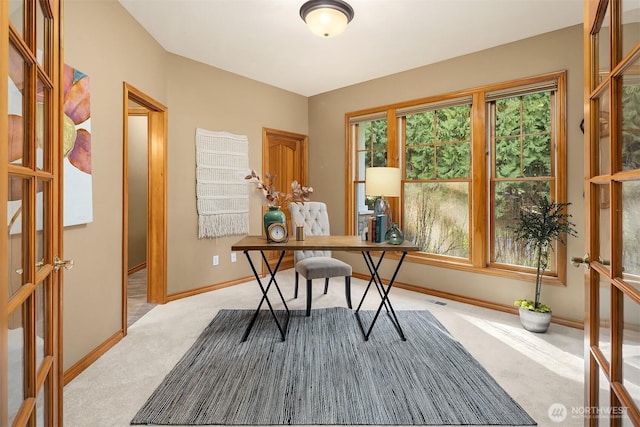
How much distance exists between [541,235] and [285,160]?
10.9 ft

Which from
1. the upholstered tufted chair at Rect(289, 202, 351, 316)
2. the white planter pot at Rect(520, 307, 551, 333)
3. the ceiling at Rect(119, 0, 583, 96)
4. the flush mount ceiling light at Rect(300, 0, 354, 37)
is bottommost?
the white planter pot at Rect(520, 307, 551, 333)

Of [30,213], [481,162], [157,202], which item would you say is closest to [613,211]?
[30,213]

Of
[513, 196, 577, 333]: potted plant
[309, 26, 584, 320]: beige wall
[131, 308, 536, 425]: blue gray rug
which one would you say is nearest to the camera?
[131, 308, 536, 425]: blue gray rug

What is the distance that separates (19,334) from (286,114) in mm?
4265

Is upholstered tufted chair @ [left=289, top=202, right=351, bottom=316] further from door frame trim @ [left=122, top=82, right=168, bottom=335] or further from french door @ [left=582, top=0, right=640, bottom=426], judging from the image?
french door @ [left=582, top=0, right=640, bottom=426]

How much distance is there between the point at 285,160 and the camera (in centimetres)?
484

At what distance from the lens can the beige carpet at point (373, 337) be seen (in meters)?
1.77

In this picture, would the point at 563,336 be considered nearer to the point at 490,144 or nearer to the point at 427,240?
the point at 427,240

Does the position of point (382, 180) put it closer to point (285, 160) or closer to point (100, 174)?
point (285, 160)

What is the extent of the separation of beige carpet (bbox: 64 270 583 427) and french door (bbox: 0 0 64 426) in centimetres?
75

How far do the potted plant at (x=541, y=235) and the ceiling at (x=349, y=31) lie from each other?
1595mm

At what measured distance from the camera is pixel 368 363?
2189mm

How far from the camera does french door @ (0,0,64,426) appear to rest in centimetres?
66

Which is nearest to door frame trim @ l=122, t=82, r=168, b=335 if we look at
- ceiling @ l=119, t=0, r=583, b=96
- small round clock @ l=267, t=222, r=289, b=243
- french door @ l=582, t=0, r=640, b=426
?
ceiling @ l=119, t=0, r=583, b=96
